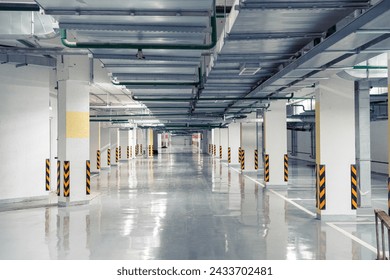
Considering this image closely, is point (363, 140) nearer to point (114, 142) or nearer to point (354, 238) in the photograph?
point (354, 238)

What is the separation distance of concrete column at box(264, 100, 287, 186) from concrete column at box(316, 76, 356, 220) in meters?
6.54

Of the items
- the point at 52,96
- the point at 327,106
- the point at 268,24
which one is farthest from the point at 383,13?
the point at 52,96

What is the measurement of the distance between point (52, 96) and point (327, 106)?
11310 millimetres

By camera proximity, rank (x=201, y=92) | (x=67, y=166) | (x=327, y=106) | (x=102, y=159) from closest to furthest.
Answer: (x=327, y=106), (x=201, y=92), (x=67, y=166), (x=102, y=159)

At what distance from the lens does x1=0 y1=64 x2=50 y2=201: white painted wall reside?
1388cm

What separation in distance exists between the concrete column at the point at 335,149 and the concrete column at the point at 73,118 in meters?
7.57

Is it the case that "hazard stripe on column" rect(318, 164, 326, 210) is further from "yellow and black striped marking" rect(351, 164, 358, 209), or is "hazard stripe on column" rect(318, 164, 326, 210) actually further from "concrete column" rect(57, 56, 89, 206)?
"concrete column" rect(57, 56, 89, 206)

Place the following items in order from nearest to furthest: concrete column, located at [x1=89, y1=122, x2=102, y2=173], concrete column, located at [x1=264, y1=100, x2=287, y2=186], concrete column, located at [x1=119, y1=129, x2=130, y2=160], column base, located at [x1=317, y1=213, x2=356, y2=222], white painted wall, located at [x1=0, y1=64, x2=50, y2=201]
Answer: column base, located at [x1=317, y1=213, x2=356, y2=222]
white painted wall, located at [x1=0, y1=64, x2=50, y2=201]
concrete column, located at [x1=264, y1=100, x2=287, y2=186]
concrete column, located at [x1=89, y1=122, x2=102, y2=173]
concrete column, located at [x1=119, y1=129, x2=130, y2=160]

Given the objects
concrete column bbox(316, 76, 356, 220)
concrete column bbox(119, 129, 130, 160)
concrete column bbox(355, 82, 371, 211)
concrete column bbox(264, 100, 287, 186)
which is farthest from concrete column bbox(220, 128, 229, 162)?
concrete column bbox(316, 76, 356, 220)

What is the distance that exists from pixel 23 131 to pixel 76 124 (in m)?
2.50

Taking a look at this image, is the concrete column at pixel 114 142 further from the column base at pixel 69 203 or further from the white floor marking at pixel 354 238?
the white floor marking at pixel 354 238

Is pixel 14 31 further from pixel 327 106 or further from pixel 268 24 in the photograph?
pixel 327 106

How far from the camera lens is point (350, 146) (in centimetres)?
1059

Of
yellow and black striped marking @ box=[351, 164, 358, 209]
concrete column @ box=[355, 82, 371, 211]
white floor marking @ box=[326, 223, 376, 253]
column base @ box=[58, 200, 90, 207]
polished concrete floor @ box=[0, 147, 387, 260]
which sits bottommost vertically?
white floor marking @ box=[326, 223, 376, 253]
